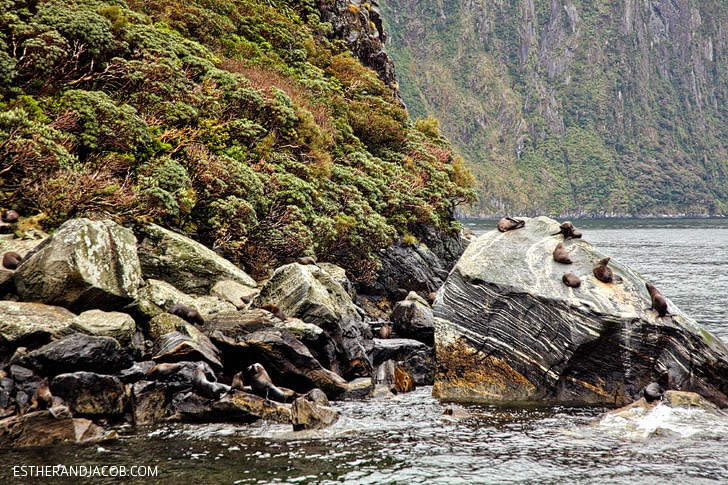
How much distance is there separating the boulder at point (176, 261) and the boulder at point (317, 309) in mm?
2055

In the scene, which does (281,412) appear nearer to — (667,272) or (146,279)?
(146,279)

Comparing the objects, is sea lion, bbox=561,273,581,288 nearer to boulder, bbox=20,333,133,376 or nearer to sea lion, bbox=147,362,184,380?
sea lion, bbox=147,362,184,380

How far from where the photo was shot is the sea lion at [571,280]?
53.8 ft

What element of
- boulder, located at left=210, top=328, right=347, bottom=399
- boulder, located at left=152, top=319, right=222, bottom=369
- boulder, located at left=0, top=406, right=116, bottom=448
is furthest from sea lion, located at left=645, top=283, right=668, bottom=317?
boulder, located at left=0, top=406, right=116, bottom=448

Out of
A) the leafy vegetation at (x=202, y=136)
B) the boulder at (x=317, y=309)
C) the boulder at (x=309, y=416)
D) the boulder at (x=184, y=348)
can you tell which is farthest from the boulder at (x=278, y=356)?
the leafy vegetation at (x=202, y=136)

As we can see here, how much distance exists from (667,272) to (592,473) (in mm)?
50585

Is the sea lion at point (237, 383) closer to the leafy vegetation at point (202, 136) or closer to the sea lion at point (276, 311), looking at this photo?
the sea lion at point (276, 311)

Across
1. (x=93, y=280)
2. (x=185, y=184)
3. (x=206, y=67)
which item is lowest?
(x=93, y=280)

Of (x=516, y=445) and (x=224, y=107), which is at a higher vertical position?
(x=224, y=107)

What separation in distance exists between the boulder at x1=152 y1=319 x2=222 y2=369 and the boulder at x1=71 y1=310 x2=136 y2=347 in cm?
72

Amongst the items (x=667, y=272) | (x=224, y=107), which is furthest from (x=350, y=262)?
(x=667, y=272)

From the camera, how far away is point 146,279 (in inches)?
679

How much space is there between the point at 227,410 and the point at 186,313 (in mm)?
4094

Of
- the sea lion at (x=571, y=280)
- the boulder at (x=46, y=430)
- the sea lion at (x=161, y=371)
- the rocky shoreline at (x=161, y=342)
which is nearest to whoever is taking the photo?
the boulder at (x=46, y=430)
